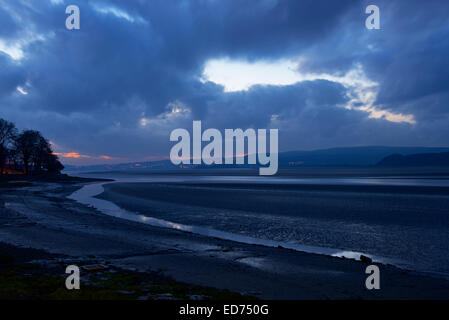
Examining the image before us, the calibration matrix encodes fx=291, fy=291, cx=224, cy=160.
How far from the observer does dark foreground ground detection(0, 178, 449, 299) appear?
8.59 m

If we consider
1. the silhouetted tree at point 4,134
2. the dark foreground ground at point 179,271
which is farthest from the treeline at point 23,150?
the dark foreground ground at point 179,271

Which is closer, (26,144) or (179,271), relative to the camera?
(179,271)

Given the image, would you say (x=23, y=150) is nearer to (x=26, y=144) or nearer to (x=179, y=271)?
(x=26, y=144)

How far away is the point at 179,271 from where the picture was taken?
10.9 m

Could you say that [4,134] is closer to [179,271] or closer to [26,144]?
[26,144]

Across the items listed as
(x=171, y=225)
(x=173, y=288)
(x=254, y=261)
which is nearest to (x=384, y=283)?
(x=254, y=261)

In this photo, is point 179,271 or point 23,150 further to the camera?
point 23,150

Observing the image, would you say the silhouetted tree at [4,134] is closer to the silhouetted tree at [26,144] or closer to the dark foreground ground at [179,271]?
the silhouetted tree at [26,144]

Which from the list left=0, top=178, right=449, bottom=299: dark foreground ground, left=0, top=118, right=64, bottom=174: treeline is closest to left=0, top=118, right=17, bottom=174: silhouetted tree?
left=0, top=118, right=64, bottom=174: treeline

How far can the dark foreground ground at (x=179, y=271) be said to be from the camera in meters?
8.59

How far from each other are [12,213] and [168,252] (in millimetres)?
18391

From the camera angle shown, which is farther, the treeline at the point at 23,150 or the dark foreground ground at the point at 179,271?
the treeline at the point at 23,150

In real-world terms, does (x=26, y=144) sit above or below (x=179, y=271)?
above

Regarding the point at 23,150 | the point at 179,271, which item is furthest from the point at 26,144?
the point at 179,271
